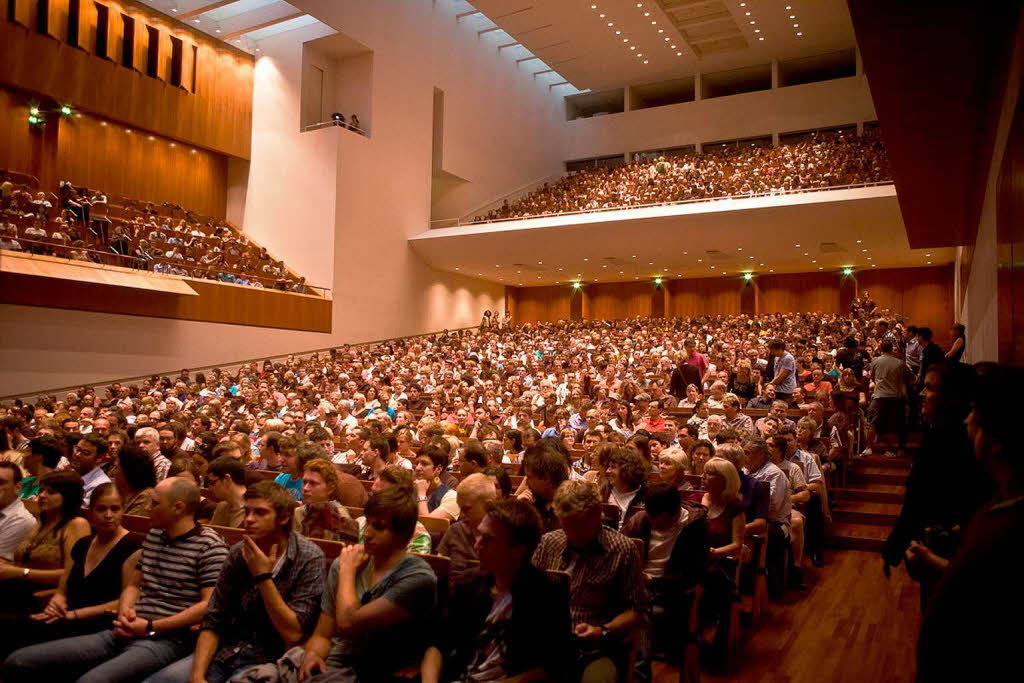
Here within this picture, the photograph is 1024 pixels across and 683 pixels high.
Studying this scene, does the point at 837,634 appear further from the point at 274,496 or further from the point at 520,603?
the point at 274,496

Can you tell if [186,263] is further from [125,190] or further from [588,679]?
[588,679]

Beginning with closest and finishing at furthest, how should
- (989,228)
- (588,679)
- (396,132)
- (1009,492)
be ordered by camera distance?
1. (1009,492)
2. (588,679)
3. (989,228)
4. (396,132)

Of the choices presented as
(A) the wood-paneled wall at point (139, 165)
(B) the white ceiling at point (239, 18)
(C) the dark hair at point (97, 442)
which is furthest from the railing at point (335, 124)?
(C) the dark hair at point (97, 442)

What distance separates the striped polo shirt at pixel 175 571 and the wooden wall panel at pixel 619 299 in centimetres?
2306

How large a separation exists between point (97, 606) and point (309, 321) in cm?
1507

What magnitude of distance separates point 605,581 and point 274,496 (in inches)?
47.1

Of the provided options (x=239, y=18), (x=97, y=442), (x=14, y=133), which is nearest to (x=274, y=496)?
(x=97, y=442)

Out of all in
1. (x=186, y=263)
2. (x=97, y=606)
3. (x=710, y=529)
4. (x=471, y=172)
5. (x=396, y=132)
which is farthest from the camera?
(x=471, y=172)

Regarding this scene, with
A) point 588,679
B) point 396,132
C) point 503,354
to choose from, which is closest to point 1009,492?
point 588,679

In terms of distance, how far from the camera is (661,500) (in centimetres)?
324

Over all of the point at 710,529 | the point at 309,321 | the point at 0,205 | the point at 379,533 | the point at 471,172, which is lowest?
the point at 710,529

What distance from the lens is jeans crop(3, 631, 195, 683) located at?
103 inches

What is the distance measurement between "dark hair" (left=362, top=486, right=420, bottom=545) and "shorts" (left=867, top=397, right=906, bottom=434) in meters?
6.41

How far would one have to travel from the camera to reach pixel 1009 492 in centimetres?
157
